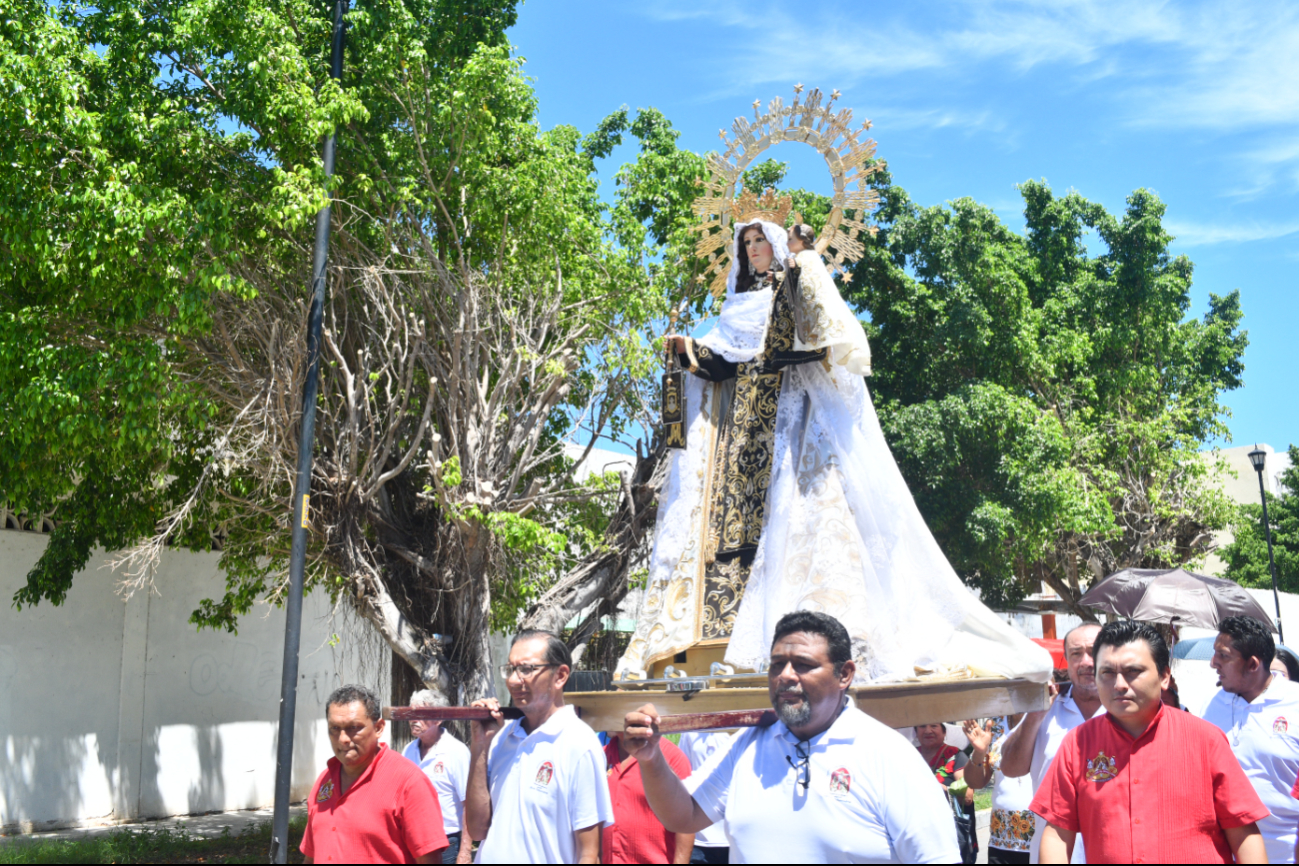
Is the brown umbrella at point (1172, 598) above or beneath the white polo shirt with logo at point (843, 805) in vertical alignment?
above

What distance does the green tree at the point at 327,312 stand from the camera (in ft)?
29.5

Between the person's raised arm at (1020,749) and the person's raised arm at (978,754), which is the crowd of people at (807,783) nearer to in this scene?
the person's raised arm at (1020,749)

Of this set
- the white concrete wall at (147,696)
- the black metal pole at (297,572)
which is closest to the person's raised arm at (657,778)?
the black metal pole at (297,572)

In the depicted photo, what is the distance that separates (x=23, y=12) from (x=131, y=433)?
3.39 meters

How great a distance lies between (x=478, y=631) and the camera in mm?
11102

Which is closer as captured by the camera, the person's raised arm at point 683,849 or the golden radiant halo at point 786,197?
the person's raised arm at point 683,849

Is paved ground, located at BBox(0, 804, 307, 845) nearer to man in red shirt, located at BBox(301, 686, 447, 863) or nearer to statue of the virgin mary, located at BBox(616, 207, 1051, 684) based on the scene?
statue of the virgin mary, located at BBox(616, 207, 1051, 684)

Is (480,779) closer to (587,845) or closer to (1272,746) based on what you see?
(587,845)

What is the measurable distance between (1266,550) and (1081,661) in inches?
1101

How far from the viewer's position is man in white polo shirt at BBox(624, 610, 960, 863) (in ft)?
9.38

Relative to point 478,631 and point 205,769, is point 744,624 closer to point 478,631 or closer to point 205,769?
point 478,631

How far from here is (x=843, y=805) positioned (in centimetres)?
289

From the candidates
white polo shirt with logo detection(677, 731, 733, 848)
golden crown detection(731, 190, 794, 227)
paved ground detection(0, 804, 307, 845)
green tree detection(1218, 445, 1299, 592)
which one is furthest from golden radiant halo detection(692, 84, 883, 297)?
green tree detection(1218, 445, 1299, 592)

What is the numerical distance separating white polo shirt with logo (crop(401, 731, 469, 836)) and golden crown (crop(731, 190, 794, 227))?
352 cm
